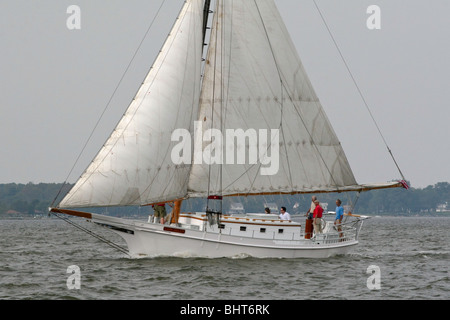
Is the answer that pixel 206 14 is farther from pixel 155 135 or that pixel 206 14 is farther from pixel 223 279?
pixel 223 279

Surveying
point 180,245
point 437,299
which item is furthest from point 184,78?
point 437,299

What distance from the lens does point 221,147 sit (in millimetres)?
35688

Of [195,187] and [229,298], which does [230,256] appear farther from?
[229,298]

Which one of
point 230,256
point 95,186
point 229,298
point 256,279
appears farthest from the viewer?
point 230,256

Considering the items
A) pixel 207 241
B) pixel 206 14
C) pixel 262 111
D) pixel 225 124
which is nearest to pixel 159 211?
pixel 207 241

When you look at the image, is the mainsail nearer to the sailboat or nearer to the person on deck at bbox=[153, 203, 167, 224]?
the sailboat

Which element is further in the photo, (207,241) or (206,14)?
(206,14)

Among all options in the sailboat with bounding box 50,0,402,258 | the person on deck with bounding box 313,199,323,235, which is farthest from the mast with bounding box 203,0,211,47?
the person on deck with bounding box 313,199,323,235

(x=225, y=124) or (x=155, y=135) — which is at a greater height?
(x=225, y=124)

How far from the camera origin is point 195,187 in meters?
34.8

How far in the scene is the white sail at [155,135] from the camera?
31562mm

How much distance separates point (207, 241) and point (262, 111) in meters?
7.27
